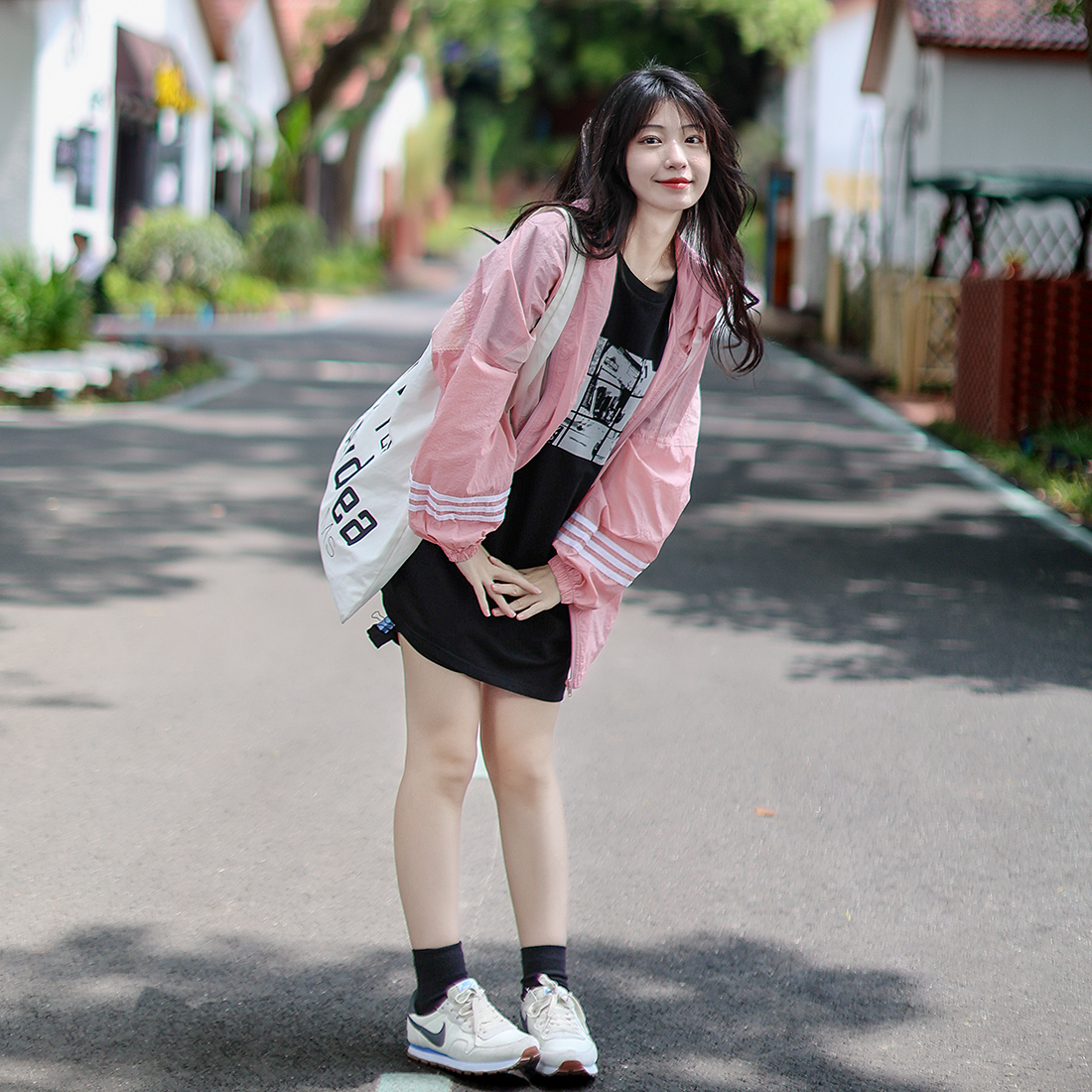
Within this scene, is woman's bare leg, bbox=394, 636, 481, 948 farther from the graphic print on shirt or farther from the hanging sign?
the hanging sign

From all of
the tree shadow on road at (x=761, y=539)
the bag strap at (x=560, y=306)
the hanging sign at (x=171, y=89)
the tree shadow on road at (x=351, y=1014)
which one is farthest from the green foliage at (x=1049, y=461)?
the hanging sign at (x=171, y=89)

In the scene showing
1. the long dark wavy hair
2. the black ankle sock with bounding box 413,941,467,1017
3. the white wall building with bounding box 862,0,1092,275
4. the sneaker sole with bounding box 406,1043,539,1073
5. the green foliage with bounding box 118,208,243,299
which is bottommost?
the sneaker sole with bounding box 406,1043,539,1073

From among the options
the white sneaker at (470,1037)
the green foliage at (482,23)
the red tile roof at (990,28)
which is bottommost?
the white sneaker at (470,1037)

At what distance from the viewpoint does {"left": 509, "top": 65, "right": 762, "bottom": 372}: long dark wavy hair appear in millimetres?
3080

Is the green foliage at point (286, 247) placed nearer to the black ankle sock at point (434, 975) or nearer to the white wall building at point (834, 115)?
the white wall building at point (834, 115)

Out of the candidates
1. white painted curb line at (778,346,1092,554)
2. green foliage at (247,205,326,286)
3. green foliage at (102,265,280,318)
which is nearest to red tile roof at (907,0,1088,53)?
white painted curb line at (778,346,1092,554)

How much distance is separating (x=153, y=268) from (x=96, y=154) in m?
2.12

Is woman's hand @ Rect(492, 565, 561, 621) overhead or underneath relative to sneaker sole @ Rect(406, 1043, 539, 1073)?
overhead

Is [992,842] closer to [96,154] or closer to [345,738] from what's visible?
[345,738]

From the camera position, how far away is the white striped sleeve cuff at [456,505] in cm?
302

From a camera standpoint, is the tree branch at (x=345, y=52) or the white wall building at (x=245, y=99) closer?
the tree branch at (x=345, y=52)

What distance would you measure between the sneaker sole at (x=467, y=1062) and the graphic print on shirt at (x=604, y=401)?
1.13m

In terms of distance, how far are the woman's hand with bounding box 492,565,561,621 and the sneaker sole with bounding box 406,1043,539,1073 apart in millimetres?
814

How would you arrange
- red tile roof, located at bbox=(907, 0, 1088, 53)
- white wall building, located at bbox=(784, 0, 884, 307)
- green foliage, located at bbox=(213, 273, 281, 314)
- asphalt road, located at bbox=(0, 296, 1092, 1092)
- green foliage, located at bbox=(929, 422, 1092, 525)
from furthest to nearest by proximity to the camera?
white wall building, located at bbox=(784, 0, 884, 307)
green foliage, located at bbox=(213, 273, 281, 314)
red tile roof, located at bbox=(907, 0, 1088, 53)
green foliage, located at bbox=(929, 422, 1092, 525)
asphalt road, located at bbox=(0, 296, 1092, 1092)
